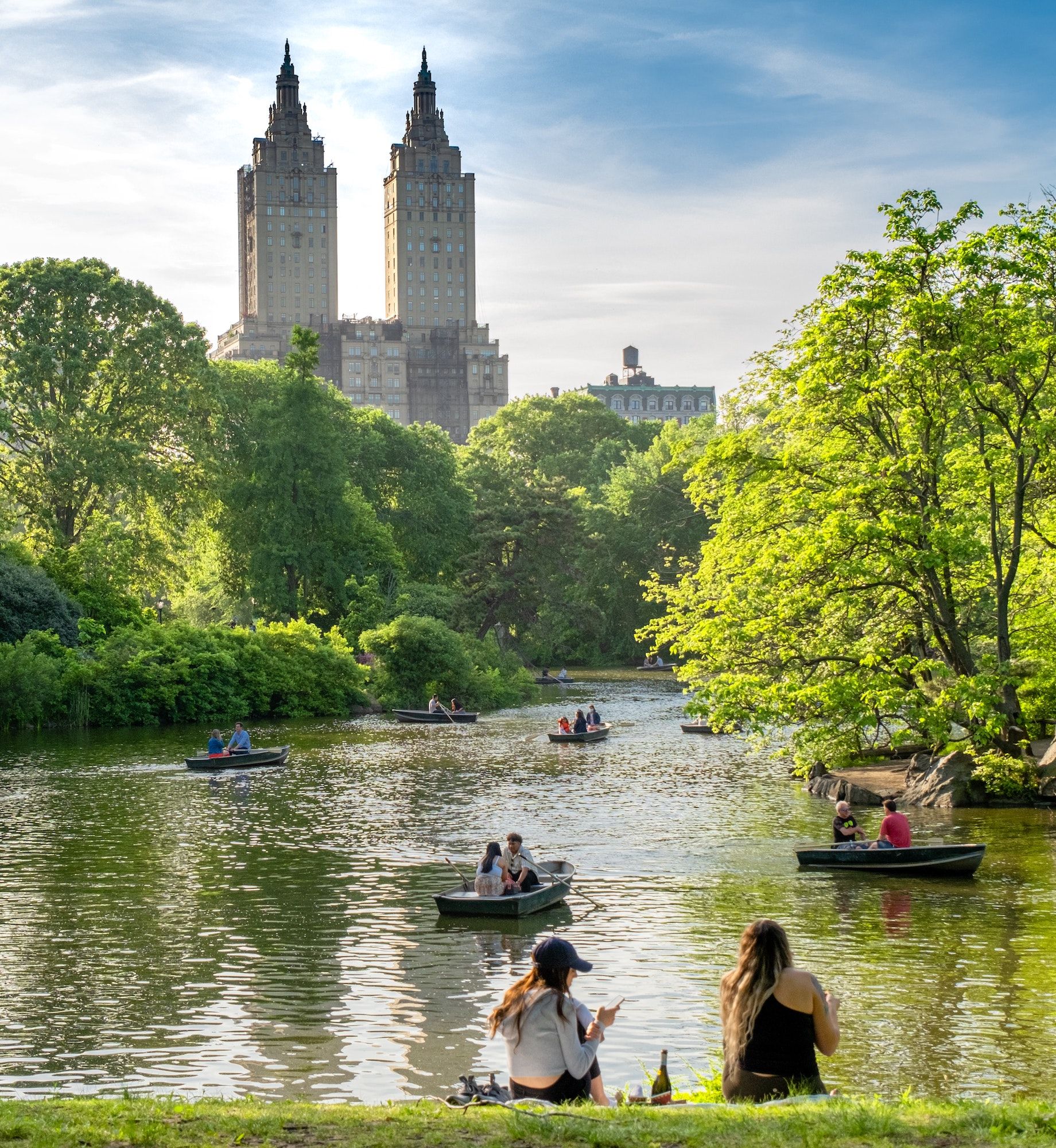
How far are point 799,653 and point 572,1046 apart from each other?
22.5 meters

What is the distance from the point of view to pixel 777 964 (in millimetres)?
8430

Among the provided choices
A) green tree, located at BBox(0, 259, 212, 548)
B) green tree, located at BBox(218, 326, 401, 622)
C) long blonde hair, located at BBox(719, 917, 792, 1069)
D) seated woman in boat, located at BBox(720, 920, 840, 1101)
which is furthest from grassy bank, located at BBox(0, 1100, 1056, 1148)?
green tree, located at BBox(218, 326, 401, 622)

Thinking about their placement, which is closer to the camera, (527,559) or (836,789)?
(836,789)

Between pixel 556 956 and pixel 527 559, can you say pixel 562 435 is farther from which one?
pixel 556 956

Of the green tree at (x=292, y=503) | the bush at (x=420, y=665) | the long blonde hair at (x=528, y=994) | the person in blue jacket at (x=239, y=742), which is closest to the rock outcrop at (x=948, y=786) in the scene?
the person in blue jacket at (x=239, y=742)

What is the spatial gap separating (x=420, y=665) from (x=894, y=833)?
38808 millimetres

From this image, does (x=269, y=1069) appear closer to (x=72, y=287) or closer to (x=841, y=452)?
(x=841, y=452)

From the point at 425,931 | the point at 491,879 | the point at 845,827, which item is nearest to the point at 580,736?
the point at 845,827

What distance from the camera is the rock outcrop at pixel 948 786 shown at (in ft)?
96.4

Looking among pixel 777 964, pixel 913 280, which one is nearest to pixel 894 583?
pixel 913 280

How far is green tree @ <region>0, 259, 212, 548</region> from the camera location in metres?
57.6

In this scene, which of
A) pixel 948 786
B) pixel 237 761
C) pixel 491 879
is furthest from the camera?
pixel 237 761

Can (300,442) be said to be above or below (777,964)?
above

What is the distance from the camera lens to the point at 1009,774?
29297 millimetres
